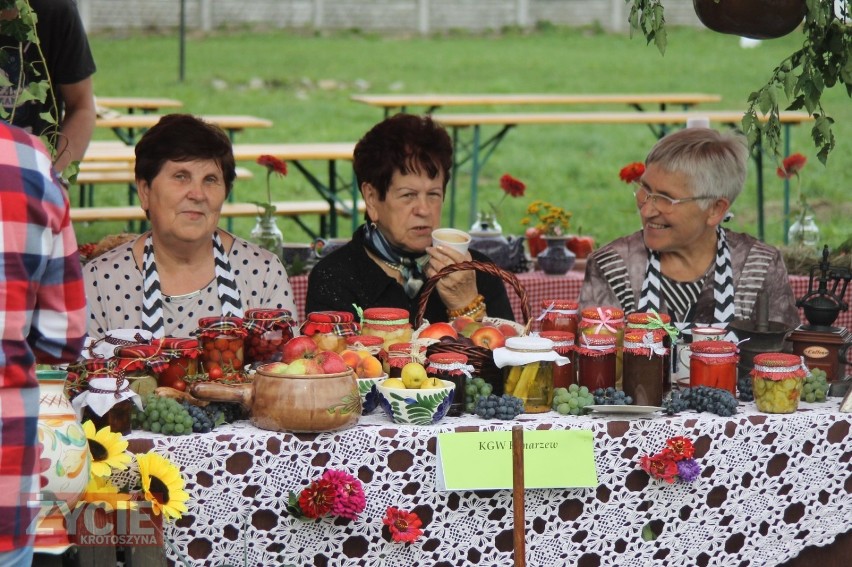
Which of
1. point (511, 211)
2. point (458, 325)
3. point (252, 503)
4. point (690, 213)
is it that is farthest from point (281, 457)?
point (511, 211)

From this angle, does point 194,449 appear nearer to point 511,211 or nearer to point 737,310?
point 737,310

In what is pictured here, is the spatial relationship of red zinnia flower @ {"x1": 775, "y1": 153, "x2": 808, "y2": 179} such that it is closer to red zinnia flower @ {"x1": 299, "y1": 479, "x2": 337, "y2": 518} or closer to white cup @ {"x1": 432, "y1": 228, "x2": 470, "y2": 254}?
white cup @ {"x1": 432, "y1": 228, "x2": 470, "y2": 254}

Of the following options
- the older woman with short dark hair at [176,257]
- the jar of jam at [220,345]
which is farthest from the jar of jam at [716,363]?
the older woman with short dark hair at [176,257]

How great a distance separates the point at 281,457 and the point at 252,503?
11 centimetres

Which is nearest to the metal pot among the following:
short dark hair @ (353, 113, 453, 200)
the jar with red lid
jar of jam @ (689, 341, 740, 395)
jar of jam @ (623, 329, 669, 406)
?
the jar with red lid

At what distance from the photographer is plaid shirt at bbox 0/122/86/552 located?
1793 millimetres

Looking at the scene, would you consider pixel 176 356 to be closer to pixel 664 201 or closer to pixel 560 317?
pixel 560 317

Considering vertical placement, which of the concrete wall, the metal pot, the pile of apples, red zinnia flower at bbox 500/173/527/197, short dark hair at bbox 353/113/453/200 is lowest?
the metal pot

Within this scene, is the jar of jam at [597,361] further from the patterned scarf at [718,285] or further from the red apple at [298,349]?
the patterned scarf at [718,285]

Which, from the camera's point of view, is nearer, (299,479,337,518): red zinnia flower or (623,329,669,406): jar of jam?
(299,479,337,518): red zinnia flower

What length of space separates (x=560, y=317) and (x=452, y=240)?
18.1 inches

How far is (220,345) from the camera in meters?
2.89

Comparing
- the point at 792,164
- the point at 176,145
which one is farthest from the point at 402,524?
the point at 792,164

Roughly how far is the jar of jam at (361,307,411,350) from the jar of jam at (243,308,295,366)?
0.21m
